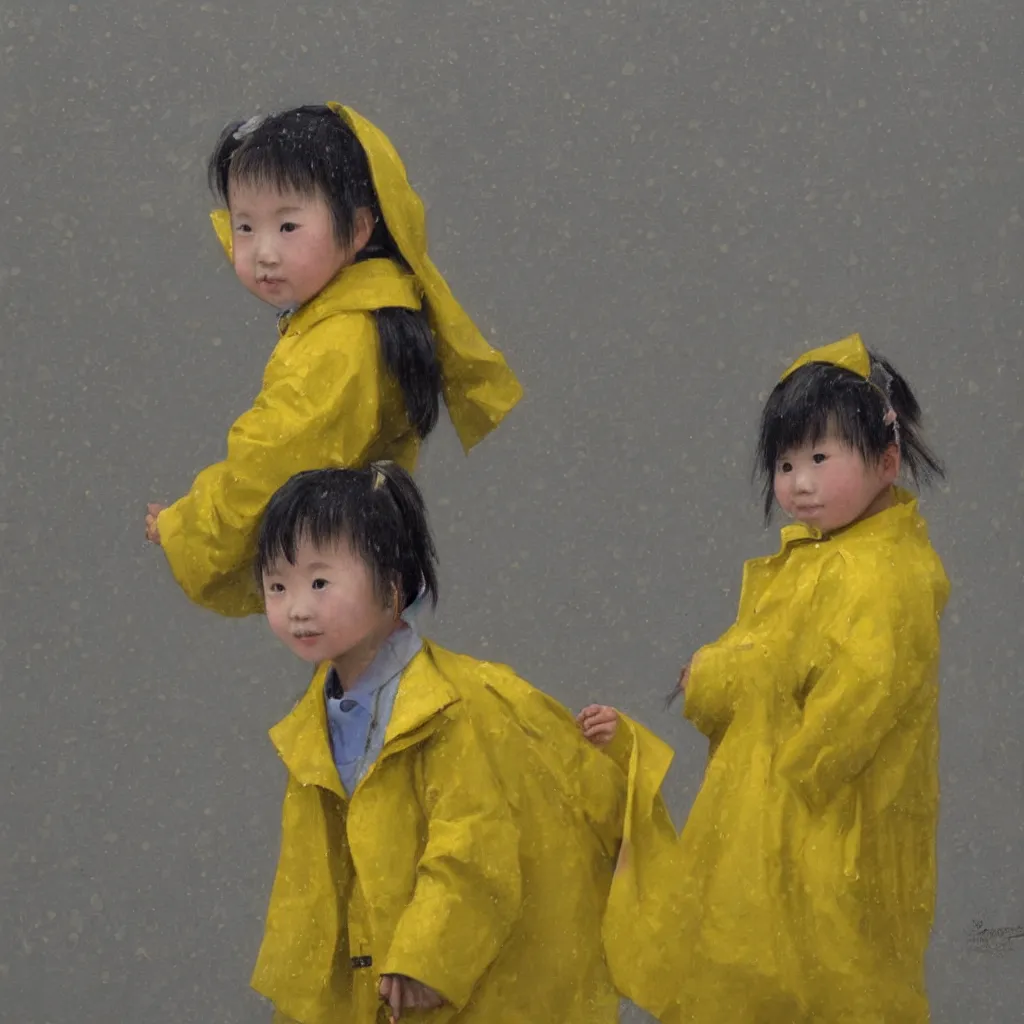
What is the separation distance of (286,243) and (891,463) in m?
0.45

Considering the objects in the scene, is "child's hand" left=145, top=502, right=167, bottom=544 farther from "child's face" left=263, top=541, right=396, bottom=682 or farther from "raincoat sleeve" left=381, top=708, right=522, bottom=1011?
"raincoat sleeve" left=381, top=708, right=522, bottom=1011

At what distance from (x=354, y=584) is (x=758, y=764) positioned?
323mm

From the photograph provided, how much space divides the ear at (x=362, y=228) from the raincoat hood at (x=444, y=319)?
0.05 feet

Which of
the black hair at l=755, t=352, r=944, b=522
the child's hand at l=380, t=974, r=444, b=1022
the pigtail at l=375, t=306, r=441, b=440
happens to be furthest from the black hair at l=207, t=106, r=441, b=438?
the child's hand at l=380, t=974, r=444, b=1022

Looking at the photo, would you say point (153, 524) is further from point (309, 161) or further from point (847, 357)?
point (847, 357)

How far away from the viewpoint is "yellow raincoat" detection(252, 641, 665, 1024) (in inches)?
65.5

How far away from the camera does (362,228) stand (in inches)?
70.7

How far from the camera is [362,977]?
1716 mm

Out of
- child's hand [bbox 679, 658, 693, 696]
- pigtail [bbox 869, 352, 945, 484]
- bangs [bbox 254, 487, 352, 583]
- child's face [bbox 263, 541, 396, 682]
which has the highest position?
pigtail [bbox 869, 352, 945, 484]

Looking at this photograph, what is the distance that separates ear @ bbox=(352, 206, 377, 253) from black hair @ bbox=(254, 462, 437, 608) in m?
0.17
